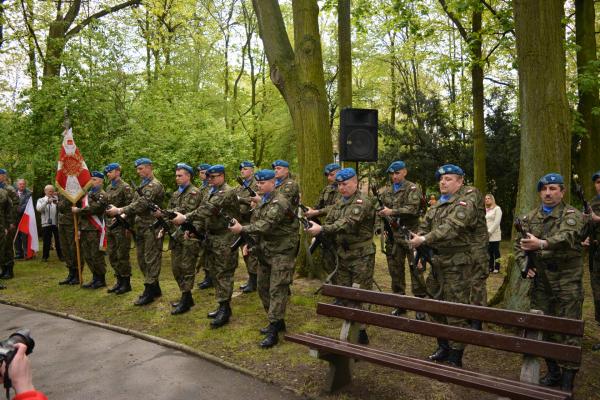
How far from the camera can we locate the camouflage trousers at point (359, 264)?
6.00 meters

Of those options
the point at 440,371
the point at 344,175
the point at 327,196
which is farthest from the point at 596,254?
the point at 440,371

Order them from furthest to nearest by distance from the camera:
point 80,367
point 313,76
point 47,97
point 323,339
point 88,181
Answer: point 47,97 → point 88,181 → point 313,76 → point 80,367 → point 323,339

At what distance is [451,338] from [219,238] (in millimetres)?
3987

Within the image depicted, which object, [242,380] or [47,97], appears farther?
[47,97]

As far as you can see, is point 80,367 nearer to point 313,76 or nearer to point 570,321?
point 570,321

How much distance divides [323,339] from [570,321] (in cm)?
211

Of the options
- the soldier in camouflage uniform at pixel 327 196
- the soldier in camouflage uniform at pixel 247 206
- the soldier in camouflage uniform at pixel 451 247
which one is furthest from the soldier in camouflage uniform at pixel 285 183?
the soldier in camouflage uniform at pixel 451 247

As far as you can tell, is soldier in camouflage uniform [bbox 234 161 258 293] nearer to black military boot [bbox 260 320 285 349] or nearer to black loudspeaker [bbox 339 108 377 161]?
black loudspeaker [bbox 339 108 377 161]

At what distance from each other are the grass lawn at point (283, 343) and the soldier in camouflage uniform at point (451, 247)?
1.31 ft

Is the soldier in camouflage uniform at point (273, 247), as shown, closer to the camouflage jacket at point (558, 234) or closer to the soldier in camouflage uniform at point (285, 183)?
the soldier in camouflage uniform at point (285, 183)

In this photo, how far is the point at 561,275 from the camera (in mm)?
4660

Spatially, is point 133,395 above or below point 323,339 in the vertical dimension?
below

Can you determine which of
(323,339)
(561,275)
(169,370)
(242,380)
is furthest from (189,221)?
(561,275)

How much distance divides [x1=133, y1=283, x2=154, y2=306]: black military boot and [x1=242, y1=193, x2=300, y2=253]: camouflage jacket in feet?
9.07
